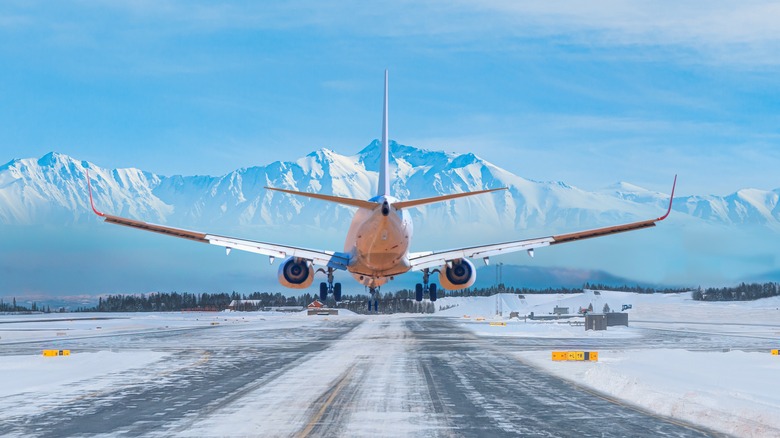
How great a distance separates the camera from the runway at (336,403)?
861 inches

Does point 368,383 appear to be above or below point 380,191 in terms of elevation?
below

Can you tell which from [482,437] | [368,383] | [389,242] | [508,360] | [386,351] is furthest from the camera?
[386,351]

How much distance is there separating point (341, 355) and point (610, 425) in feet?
101

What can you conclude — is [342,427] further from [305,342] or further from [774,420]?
[305,342]

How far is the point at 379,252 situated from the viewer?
4331 cm

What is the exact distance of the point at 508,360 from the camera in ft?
158

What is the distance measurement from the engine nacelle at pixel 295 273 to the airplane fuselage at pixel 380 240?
105 inches

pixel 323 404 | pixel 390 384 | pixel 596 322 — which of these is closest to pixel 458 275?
pixel 390 384

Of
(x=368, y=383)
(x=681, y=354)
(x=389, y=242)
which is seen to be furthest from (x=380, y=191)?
(x=681, y=354)

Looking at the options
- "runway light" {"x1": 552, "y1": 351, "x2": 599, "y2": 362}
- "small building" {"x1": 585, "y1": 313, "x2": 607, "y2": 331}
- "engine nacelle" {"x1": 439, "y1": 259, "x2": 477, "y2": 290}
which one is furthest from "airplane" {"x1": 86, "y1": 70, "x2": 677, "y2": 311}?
"small building" {"x1": 585, "y1": 313, "x2": 607, "y2": 331}

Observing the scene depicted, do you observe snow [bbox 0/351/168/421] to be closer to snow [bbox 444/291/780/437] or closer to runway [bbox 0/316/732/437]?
runway [bbox 0/316/732/437]

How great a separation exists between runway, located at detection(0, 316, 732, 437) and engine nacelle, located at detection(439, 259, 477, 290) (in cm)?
488

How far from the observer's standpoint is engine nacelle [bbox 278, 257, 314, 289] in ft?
164

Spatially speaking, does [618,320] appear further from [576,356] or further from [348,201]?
[348,201]
